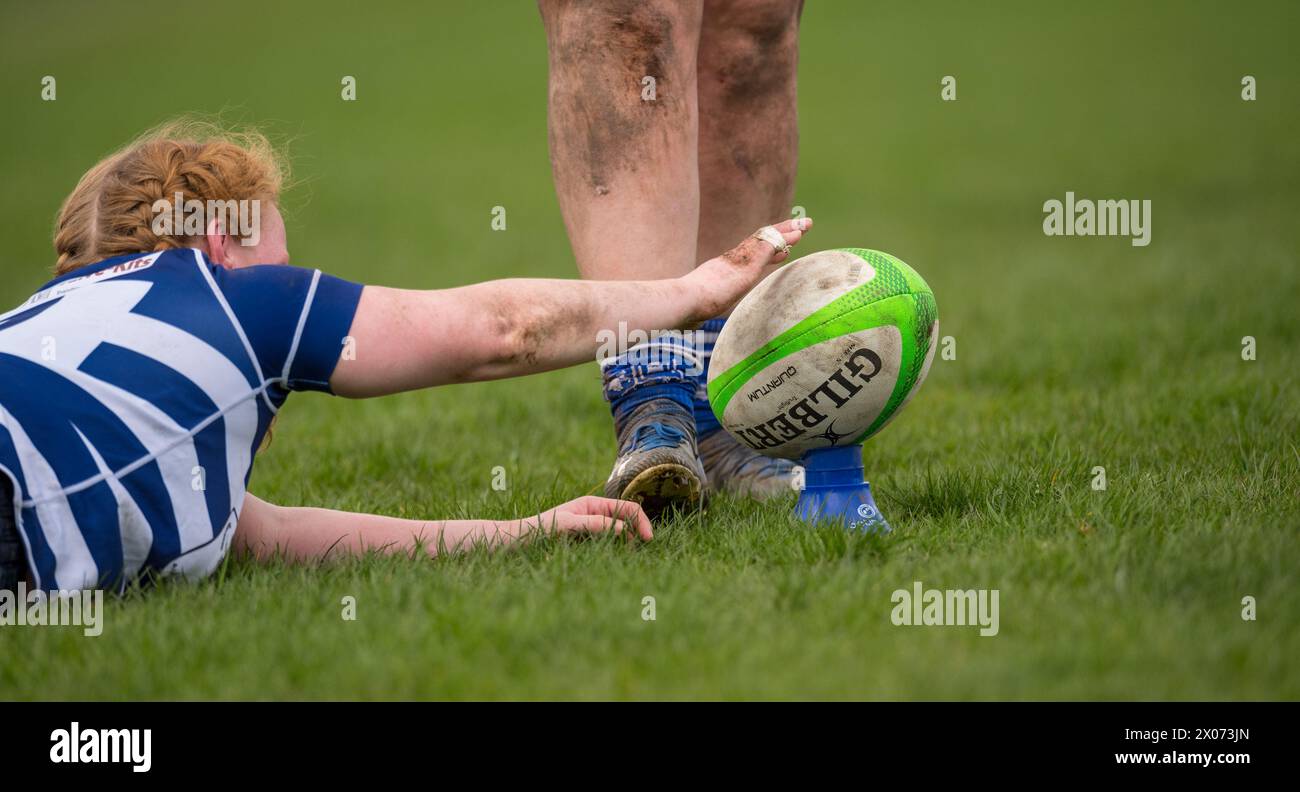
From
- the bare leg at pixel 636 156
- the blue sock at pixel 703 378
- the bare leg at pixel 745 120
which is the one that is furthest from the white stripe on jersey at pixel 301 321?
the bare leg at pixel 745 120

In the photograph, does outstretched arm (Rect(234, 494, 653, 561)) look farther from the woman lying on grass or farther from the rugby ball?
the rugby ball

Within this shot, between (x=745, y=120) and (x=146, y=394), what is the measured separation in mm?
1971

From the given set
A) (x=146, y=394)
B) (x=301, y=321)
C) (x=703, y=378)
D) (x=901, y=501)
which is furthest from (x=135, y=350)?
(x=901, y=501)

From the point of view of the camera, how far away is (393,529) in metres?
3.27

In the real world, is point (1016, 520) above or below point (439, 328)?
below

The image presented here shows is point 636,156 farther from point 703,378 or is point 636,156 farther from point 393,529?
point 393,529

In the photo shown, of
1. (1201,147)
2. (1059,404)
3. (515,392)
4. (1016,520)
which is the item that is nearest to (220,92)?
(1201,147)

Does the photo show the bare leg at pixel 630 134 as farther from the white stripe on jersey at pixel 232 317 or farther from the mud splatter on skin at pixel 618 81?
the white stripe on jersey at pixel 232 317

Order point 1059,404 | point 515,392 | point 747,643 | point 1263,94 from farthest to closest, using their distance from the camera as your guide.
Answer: point 1263,94 < point 515,392 < point 1059,404 < point 747,643

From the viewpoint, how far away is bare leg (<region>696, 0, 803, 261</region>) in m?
3.89
